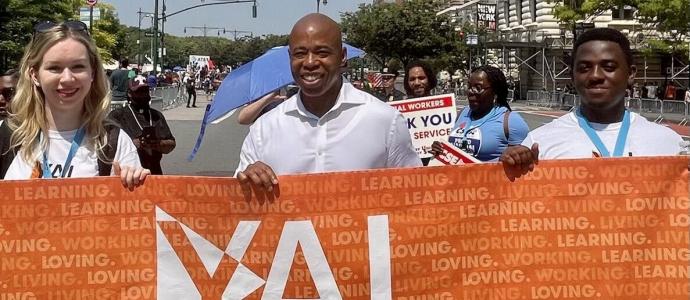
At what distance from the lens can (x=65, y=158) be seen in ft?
11.1

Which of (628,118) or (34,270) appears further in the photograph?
(628,118)

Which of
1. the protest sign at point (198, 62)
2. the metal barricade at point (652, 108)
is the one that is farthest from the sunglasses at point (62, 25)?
the protest sign at point (198, 62)

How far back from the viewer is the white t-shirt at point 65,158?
337 centimetres

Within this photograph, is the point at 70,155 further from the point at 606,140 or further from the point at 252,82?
the point at 252,82

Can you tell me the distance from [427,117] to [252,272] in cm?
438

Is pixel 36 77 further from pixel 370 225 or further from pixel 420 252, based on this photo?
pixel 420 252

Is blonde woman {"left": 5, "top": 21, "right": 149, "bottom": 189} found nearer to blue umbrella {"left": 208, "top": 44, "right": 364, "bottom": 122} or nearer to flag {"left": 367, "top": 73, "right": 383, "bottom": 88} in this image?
blue umbrella {"left": 208, "top": 44, "right": 364, "bottom": 122}

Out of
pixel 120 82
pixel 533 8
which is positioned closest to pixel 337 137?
pixel 120 82

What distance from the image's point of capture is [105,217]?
11.3 ft

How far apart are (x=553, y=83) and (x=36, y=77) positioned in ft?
156

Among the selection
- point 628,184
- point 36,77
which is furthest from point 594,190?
point 36,77

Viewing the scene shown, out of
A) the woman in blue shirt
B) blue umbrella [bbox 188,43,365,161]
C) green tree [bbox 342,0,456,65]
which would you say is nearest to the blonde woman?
the woman in blue shirt

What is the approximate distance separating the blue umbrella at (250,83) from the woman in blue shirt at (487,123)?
193 centimetres

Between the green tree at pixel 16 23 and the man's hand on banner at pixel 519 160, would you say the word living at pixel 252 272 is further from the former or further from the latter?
the green tree at pixel 16 23
